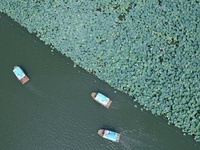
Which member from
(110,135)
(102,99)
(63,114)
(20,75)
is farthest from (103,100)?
(20,75)

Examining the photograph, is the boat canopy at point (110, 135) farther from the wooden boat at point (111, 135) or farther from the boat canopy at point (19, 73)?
the boat canopy at point (19, 73)

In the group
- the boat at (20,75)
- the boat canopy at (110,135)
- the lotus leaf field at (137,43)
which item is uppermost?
the lotus leaf field at (137,43)

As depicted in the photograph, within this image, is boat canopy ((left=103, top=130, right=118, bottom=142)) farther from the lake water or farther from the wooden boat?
the lake water

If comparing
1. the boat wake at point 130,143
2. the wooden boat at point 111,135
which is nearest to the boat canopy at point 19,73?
the wooden boat at point 111,135

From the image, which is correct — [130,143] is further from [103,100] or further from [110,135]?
[103,100]

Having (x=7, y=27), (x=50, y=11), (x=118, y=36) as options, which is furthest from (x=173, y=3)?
(x=7, y=27)

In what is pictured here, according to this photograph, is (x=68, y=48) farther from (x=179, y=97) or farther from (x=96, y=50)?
(x=179, y=97)
